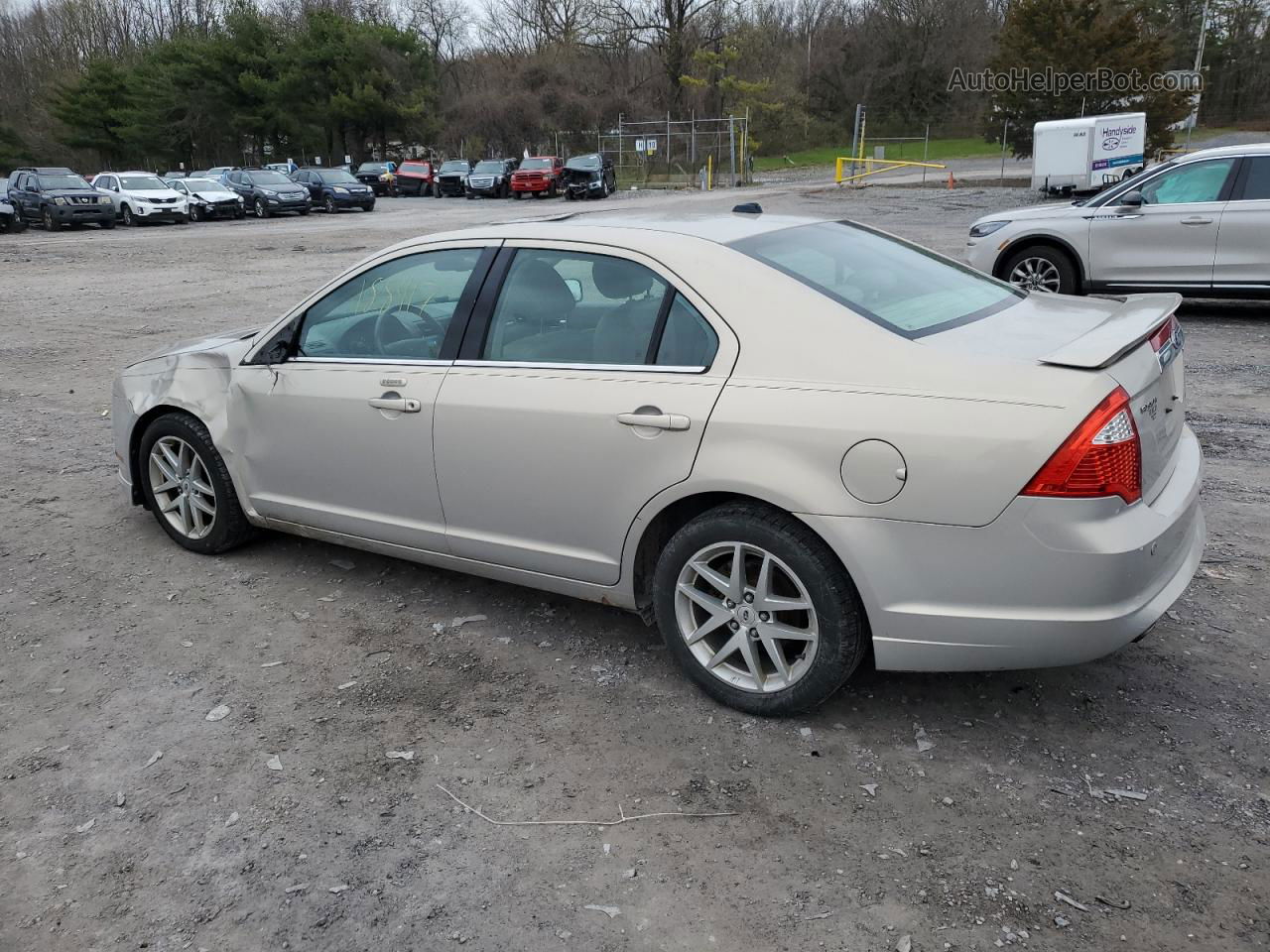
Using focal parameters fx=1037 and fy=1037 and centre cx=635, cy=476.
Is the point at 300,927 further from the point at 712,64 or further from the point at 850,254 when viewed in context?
the point at 712,64

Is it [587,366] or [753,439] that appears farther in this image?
[587,366]

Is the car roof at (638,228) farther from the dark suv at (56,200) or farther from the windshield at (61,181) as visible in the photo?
the windshield at (61,181)

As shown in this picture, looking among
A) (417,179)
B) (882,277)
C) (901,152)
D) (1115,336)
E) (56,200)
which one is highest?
(901,152)

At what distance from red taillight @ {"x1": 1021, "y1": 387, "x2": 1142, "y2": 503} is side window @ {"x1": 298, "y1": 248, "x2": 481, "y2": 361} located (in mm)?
2312

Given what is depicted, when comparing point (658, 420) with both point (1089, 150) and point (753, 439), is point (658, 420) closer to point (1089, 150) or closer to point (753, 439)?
point (753, 439)

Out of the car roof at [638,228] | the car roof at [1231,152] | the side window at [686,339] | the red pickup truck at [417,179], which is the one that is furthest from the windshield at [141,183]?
the side window at [686,339]

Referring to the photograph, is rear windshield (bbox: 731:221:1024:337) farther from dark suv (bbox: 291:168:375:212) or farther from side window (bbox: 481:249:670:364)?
dark suv (bbox: 291:168:375:212)

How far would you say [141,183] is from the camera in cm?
3303

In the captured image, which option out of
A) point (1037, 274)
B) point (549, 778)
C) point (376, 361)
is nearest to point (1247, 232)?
point (1037, 274)

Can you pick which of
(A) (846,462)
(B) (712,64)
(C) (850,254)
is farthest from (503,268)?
(B) (712,64)

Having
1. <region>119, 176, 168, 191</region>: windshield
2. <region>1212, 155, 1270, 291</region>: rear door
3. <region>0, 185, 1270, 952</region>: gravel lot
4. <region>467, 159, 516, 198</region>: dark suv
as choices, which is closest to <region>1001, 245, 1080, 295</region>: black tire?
<region>1212, 155, 1270, 291</region>: rear door

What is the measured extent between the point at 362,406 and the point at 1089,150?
91.5ft

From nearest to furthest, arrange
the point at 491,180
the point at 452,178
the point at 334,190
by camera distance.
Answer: the point at 334,190
the point at 491,180
the point at 452,178

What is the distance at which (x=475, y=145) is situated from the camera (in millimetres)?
60094
